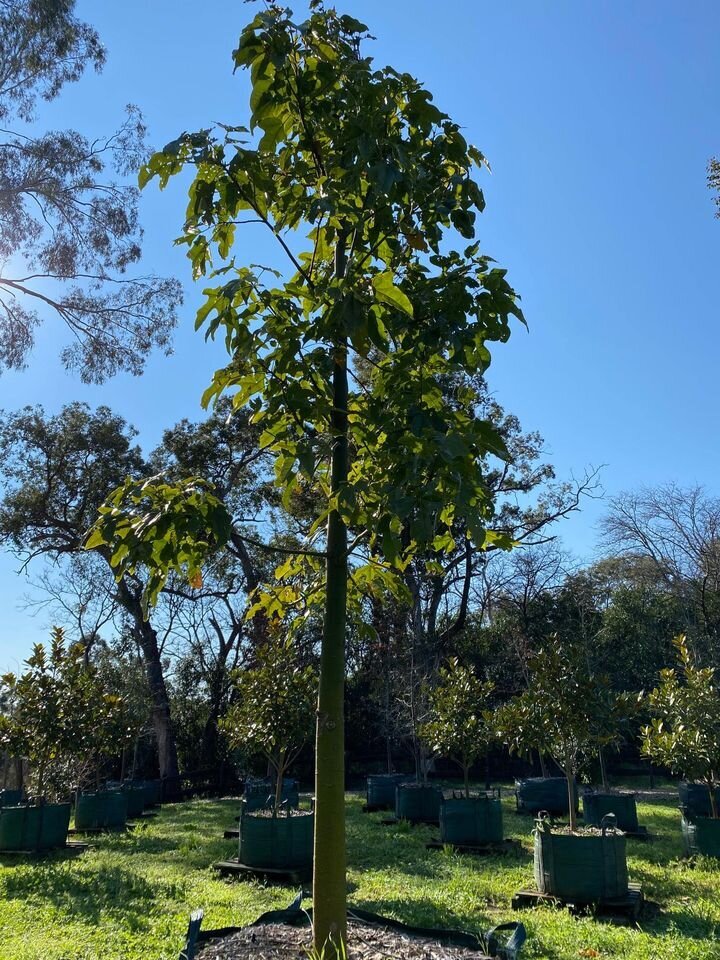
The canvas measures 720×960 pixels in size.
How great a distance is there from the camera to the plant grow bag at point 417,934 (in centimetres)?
305

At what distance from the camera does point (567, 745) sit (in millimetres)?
6820

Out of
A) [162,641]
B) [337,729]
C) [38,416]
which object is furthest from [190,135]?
[162,641]

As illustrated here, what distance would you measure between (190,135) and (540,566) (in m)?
19.3

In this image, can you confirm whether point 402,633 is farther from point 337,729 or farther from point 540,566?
point 337,729

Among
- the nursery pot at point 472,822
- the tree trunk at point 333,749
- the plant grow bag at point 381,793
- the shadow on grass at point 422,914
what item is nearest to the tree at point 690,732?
the nursery pot at point 472,822

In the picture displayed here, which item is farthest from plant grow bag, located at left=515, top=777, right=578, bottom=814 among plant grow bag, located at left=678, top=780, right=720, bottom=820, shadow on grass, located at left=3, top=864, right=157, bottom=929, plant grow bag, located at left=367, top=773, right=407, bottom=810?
shadow on grass, located at left=3, top=864, right=157, bottom=929

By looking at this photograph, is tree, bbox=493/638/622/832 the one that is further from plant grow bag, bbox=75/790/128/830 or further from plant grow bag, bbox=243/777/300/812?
plant grow bag, bbox=75/790/128/830

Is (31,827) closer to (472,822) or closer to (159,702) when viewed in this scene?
(472,822)

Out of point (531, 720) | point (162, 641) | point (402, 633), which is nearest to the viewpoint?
point (531, 720)

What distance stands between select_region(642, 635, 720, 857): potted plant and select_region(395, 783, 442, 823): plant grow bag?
12.5 ft

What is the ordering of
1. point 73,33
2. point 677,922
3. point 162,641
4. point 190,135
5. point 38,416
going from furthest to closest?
point 162,641
point 38,416
point 73,33
point 677,922
point 190,135

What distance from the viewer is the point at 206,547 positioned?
297 cm

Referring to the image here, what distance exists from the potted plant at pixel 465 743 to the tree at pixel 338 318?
19.4 ft

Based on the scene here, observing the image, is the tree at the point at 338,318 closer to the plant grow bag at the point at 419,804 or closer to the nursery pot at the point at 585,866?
the nursery pot at the point at 585,866
